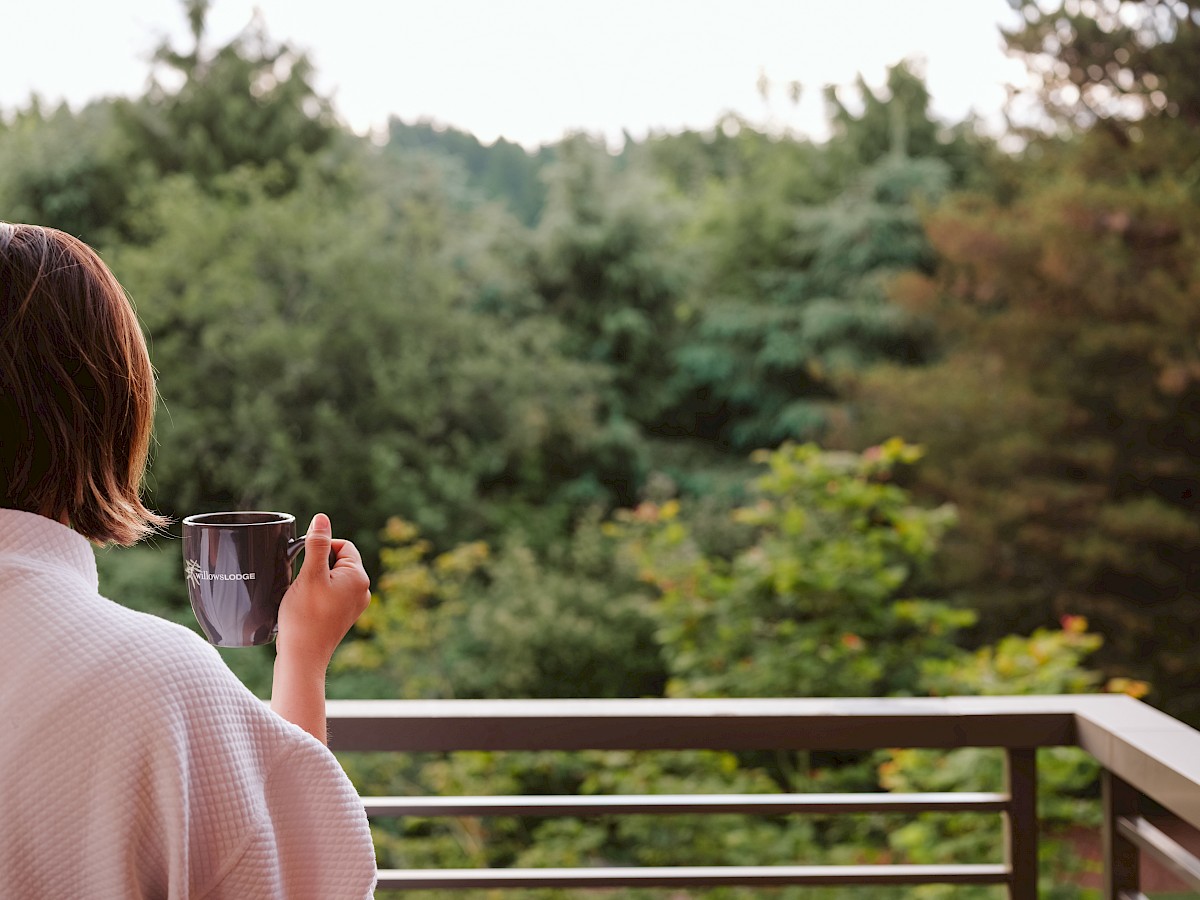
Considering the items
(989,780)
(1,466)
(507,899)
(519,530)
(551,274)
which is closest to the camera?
(1,466)

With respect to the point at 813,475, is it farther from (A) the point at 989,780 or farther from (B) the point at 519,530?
(B) the point at 519,530

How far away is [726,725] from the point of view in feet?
4.31

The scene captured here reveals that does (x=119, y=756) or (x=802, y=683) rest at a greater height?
(x=119, y=756)

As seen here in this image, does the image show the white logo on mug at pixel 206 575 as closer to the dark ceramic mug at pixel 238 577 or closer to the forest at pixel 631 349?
the dark ceramic mug at pixel 238 577

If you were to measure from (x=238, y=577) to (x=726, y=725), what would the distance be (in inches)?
31.1

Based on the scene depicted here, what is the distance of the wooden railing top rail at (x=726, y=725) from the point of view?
1.29 m

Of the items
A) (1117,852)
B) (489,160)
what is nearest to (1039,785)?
(1117,852)

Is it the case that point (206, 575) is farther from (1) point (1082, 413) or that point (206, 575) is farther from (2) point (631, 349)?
(2) point (631, 349)

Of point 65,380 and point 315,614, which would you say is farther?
point 315,614

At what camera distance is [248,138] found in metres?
7.39

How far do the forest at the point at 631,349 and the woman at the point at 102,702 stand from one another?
124 inches

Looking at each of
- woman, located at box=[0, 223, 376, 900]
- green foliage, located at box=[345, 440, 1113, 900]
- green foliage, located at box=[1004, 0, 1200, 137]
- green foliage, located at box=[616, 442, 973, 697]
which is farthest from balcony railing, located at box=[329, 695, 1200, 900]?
green foliage, located at box=[1004, 0, 1200, 137]

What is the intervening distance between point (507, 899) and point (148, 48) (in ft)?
20.7

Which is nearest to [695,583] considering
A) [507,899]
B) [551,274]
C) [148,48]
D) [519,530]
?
[507,899]
